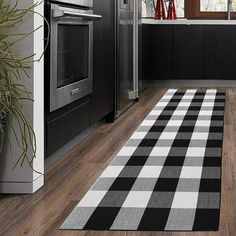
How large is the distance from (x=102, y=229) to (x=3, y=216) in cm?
37

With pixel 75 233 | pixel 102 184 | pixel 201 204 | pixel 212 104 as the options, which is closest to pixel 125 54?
pixel 212 104

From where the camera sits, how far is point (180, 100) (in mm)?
5270

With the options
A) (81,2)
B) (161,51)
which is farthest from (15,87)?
(161,51)

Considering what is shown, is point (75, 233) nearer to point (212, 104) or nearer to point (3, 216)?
point (3, 216)

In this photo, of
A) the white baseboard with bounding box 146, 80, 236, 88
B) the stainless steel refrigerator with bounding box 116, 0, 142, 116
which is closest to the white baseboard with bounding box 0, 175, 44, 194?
the stainless steel refrigerator with bounding box 116, 0, 142, 116

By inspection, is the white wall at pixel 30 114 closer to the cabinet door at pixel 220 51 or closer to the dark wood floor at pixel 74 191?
the dark wood floor at pixel 74 191

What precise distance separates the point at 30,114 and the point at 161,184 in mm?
613

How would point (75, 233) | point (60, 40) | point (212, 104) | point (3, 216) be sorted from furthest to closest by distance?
point (212, 104) < point (60, 40) < point (3, 216) < point (75, 233)

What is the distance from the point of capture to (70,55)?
9.36 ft

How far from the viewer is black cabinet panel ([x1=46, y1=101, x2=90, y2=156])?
8.32ft

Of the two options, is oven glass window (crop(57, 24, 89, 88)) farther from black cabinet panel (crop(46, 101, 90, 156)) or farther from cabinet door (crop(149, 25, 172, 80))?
cabinet door (crop(149, 25, 172, 80))

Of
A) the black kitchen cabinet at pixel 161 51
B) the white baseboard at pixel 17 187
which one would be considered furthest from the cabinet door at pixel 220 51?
the white baseboard at pixel 17 187

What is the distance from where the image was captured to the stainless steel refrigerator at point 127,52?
423cm

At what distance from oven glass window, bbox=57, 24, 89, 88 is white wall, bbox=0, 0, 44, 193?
1.28 ft
